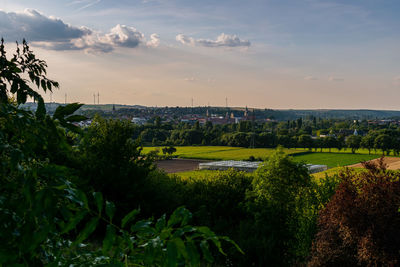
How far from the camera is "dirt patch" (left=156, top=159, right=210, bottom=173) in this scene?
69069mm

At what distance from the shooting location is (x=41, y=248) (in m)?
2.64

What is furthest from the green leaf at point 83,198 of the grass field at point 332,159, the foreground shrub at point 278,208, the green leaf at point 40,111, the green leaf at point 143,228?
the grass field at point 332,159

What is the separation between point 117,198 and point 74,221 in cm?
1649

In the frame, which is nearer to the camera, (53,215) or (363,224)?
(53,215)

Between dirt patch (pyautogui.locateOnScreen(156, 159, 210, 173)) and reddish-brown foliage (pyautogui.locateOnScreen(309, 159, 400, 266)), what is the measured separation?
177ft

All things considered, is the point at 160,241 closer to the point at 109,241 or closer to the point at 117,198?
the point at 109,241

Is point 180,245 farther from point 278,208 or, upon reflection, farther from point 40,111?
point 278,208

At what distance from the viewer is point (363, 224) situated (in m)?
12.6

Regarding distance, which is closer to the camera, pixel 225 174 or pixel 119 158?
pixel 119 158

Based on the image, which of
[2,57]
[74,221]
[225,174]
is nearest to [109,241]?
[74,221]

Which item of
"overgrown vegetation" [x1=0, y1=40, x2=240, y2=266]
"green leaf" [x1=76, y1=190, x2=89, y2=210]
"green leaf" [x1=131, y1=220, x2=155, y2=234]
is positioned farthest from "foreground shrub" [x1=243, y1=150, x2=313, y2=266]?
"green leaf" [x1=76, y1=190, x2=89, y2=210]

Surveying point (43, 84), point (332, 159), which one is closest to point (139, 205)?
point (43, 84)

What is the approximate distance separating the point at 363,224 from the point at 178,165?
6365 centimetres

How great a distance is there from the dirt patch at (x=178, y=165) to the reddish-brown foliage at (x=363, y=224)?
53950 millimetres
